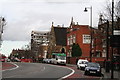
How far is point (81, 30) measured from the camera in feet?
270

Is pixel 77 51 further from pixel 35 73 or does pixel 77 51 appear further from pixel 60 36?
pixel 60 36

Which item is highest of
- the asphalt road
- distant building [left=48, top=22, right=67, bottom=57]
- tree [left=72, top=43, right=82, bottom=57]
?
distant building [left=48, top=22, right=67, bottom=57]

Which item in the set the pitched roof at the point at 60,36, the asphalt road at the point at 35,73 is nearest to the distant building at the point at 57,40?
the pitched roof at the point at 60,36

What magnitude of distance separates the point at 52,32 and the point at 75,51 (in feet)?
147

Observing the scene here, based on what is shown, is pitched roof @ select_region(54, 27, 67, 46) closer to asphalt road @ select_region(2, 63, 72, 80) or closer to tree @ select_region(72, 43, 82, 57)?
tree @ select_region(72, 43, 82, 57)

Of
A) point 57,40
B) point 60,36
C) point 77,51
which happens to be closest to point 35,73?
point 77,51

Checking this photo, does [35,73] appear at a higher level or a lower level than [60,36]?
lower

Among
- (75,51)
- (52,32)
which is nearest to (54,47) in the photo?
(52,32)

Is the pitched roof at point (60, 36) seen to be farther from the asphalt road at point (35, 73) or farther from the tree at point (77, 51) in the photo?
the asphalt road at point (35, 73)

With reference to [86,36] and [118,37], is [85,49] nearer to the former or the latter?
[86,36]

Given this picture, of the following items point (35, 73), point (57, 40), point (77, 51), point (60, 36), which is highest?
point (60, 36)

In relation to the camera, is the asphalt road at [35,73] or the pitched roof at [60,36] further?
the pitched roof at [60,36]

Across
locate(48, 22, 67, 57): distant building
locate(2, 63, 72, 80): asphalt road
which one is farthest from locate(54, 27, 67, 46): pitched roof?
locate(2, 63, 72, 80): asphalt road

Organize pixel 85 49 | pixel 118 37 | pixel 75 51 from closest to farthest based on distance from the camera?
pixel 118 37, pixel 75 51, pixel 85 49
